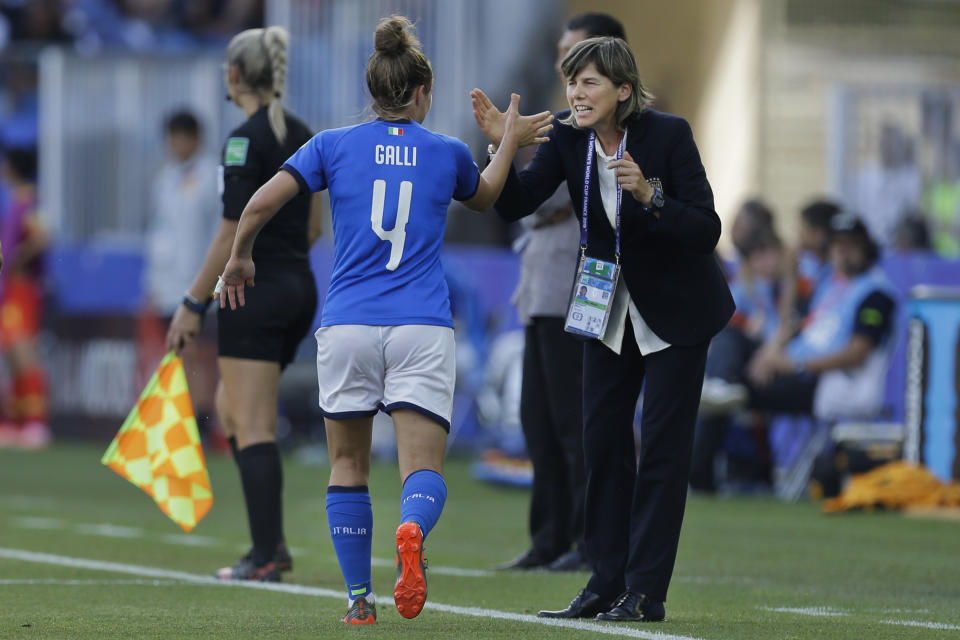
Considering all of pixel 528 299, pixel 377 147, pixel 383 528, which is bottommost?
pixel 383 528

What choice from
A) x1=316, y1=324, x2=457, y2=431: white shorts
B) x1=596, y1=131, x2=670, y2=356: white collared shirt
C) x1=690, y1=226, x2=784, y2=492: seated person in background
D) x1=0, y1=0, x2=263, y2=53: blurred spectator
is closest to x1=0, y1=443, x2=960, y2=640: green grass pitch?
x1=690, y1=226, x2=784, y2=492: seated person in background

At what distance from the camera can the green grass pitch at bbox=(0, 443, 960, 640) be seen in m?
5.71

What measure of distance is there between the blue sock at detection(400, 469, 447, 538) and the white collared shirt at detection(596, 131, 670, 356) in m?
0.76

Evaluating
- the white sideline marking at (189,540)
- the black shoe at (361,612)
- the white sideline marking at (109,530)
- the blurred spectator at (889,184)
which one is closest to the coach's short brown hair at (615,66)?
the black shoe at (361,612)

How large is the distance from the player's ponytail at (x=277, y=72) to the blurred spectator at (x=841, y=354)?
226 inches

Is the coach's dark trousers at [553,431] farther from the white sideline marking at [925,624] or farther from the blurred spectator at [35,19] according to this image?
the blurred spectator at [35,19]

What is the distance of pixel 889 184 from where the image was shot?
15984mm

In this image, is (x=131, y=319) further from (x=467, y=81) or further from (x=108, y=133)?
(x=467, y=81)

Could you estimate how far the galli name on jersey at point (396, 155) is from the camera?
5.76 m

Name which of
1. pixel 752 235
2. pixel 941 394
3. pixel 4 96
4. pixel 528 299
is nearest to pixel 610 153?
pixel 528 299

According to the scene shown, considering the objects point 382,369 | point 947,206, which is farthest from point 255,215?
point 947,206

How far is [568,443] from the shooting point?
26.4 feet

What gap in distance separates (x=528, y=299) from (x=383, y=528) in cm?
255

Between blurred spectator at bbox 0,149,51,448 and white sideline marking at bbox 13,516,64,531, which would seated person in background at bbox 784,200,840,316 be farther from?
blurred spectator at bbox 0,149,51,448
